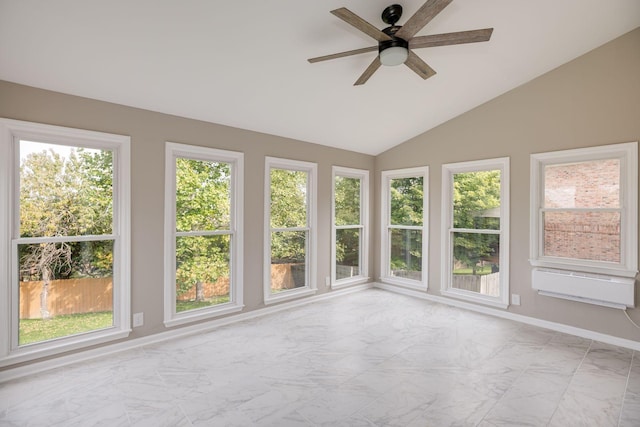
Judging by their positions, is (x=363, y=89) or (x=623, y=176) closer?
(x=623, y=176)

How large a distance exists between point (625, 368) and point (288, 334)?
3.18 m

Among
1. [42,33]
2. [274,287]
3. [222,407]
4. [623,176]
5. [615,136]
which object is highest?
[42,33]

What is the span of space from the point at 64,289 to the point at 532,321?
5128 mm

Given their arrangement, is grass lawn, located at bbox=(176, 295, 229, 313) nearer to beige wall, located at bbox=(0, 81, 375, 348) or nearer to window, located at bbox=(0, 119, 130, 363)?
beige wall, located at bbox=(0, 81, 375, 348)

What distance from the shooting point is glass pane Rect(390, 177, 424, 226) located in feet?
17.6

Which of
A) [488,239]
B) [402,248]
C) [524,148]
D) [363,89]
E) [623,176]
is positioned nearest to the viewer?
[623,176]

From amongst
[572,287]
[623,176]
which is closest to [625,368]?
[572,287]

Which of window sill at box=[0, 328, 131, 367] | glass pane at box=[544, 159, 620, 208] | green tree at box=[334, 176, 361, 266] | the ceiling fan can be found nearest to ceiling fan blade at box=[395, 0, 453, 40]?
the ceiling fan

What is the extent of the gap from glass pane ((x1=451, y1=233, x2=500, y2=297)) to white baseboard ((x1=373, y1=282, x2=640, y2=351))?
231 mm

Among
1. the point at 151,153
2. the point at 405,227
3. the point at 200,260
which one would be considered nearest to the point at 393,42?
the point at 151,153

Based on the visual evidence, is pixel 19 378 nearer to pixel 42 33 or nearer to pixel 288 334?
pixel 288 334

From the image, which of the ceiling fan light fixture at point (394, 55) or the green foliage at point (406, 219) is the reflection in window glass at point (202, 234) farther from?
the green foliage at point (406, 219)

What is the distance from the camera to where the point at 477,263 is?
15.3 ft

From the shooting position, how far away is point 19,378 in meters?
2.69
